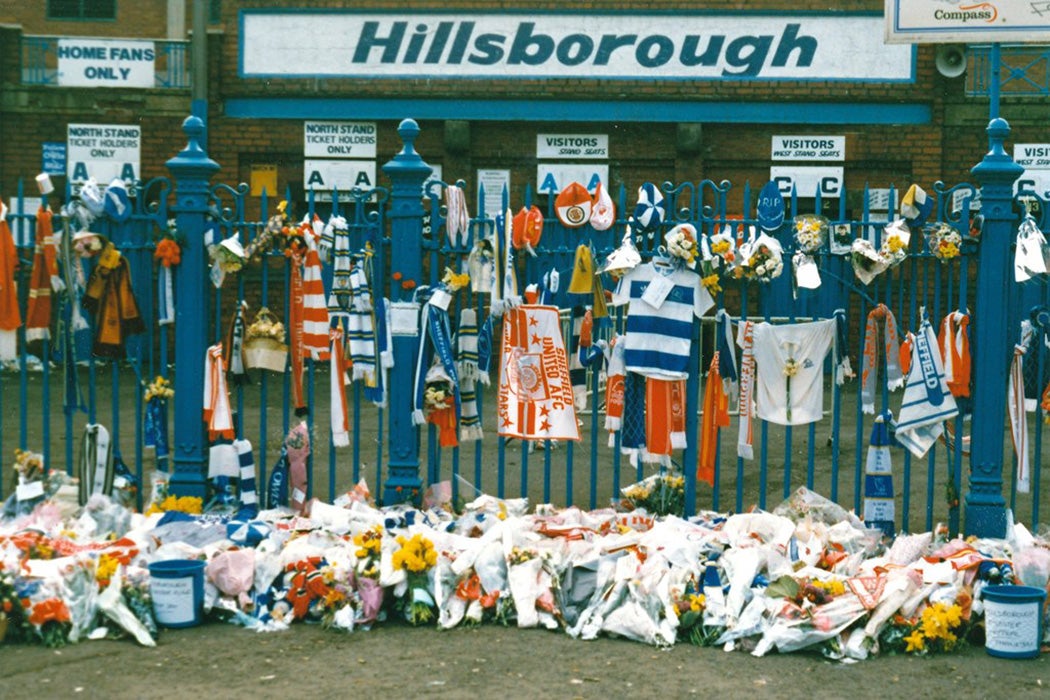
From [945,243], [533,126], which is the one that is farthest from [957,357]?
[533,126]

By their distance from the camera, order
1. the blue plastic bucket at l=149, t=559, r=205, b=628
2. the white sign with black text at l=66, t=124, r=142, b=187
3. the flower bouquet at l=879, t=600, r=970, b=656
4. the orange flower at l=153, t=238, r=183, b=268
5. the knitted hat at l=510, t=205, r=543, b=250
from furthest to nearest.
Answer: the white sign with black text at l=66, t=124, r=142, b=187, the orange flower at l=153, t=238, r=183, b=268, the knitted hat at l=510, t=205, r=543, b=250, the blue plastic bucket at l=149, t=559, r=205, b=628, the flower bouquet at l=879, t=600, r=970, b=656

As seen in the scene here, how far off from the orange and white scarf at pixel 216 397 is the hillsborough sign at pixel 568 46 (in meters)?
11.2

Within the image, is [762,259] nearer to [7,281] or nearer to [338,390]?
[338,390]

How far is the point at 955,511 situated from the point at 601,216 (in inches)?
104

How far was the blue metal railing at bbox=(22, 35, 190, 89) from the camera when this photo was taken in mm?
19234

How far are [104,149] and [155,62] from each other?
168 centimetres

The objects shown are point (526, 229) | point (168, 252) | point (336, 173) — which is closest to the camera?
point (526, 229)

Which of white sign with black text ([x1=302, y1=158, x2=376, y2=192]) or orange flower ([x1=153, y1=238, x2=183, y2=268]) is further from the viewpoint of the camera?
white sign with black text ([x1=302, y1=158, x2=376, y2=192])

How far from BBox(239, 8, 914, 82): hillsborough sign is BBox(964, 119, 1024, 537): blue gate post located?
1106cm

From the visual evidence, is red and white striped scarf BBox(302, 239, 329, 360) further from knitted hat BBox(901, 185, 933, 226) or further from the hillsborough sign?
the hillsborough sign

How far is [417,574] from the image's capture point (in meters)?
6.57

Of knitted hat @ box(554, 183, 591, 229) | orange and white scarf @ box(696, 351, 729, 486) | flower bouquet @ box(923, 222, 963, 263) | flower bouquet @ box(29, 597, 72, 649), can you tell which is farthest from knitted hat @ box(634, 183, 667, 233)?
flower bouquet @ box(29, 597, 72, 649)

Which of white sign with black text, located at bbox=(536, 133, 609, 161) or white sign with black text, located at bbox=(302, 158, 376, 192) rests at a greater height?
white sign with black text, located at bbox=(536, 133, 609, 161)

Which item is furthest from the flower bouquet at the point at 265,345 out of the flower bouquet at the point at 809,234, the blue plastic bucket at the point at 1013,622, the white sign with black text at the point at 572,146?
the white sign with black text at the point at 572,146
